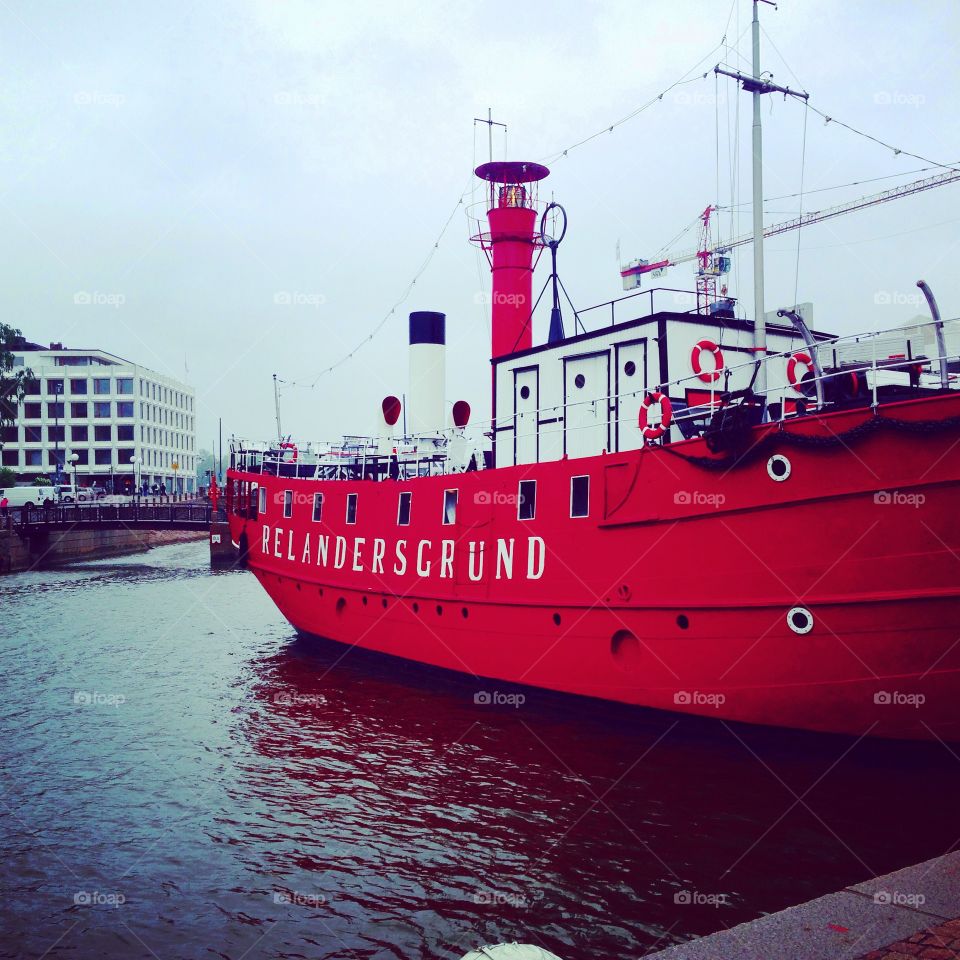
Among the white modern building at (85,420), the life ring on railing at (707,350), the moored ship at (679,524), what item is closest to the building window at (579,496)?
the moored ship at (679,524)

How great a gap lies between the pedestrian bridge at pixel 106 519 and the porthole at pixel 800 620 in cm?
3947

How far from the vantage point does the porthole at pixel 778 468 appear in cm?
1022

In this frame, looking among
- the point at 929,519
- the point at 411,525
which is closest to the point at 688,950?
the point at 929,519

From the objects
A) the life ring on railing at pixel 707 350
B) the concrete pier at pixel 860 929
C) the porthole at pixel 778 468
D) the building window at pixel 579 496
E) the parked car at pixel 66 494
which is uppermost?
the life ring on railing at pixel 707 350

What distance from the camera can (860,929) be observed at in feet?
17.2

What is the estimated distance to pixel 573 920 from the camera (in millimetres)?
7551

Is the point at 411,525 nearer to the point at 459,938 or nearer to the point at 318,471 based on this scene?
the point at 318,471

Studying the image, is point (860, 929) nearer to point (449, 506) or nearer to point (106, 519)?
point (449, 506)

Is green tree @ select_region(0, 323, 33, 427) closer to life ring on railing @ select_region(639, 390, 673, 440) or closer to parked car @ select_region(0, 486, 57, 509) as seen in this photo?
parked car @ select_region(0, 486, 57, 509)

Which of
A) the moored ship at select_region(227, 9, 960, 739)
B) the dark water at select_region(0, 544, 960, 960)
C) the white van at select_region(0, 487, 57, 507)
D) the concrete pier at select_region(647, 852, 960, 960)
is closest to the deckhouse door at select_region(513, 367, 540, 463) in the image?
the moored ship at select_region(227, 9, 960, 739)

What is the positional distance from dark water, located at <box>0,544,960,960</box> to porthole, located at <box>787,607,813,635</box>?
1.44 m

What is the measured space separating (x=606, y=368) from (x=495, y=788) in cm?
722

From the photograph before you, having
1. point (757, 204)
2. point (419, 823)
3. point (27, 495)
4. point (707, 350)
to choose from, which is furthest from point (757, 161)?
point (27, 495)

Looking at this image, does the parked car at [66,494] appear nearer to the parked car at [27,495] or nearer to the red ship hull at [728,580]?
the parked car at [27,495]
